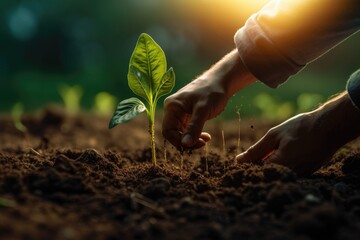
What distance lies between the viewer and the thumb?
2354 millimetres

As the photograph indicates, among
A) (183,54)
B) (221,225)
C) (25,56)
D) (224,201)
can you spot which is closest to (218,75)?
(224,201)

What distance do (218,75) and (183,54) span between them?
468 inches

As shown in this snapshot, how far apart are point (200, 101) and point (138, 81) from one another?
1.33 feet

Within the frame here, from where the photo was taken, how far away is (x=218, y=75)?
99.6 inches

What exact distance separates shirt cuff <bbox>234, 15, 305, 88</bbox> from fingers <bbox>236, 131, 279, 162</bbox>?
1.04 feet

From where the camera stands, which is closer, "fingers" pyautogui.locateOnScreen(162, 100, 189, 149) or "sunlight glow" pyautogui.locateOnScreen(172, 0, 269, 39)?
"fingers" pyautogui.locateOnScreen(162, 100, 189, 149)

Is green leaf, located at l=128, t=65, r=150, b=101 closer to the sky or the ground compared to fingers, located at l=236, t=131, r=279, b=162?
closer to the sky

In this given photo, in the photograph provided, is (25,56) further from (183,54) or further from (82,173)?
(82,173)

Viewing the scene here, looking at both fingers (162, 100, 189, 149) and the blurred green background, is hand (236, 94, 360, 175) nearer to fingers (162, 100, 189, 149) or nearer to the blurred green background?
fingers (162, 100, 189, 149)

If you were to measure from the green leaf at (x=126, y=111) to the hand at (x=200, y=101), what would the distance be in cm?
18

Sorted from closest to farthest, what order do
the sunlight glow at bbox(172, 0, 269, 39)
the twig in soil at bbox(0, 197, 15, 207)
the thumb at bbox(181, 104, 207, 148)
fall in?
the twig in soil at bbox(0, 197, 15, 207) → the thumb at bbox(181, 104, 207, 148) → the sunlight glow at bbox(172, 0, 269, 39)

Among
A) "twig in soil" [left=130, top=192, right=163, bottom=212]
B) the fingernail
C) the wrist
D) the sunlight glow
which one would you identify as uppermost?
the sunlight glow

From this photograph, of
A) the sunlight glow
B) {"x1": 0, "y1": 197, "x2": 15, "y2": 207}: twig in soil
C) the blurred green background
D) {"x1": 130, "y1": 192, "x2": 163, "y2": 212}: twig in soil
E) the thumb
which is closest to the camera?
{"x1": 0, "y1": 197, "x2": 15, "y2": 207}: twig in soil

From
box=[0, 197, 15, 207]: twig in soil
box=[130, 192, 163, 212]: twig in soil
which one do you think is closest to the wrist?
box=[130, 192, 163, 212]: twig in soil
